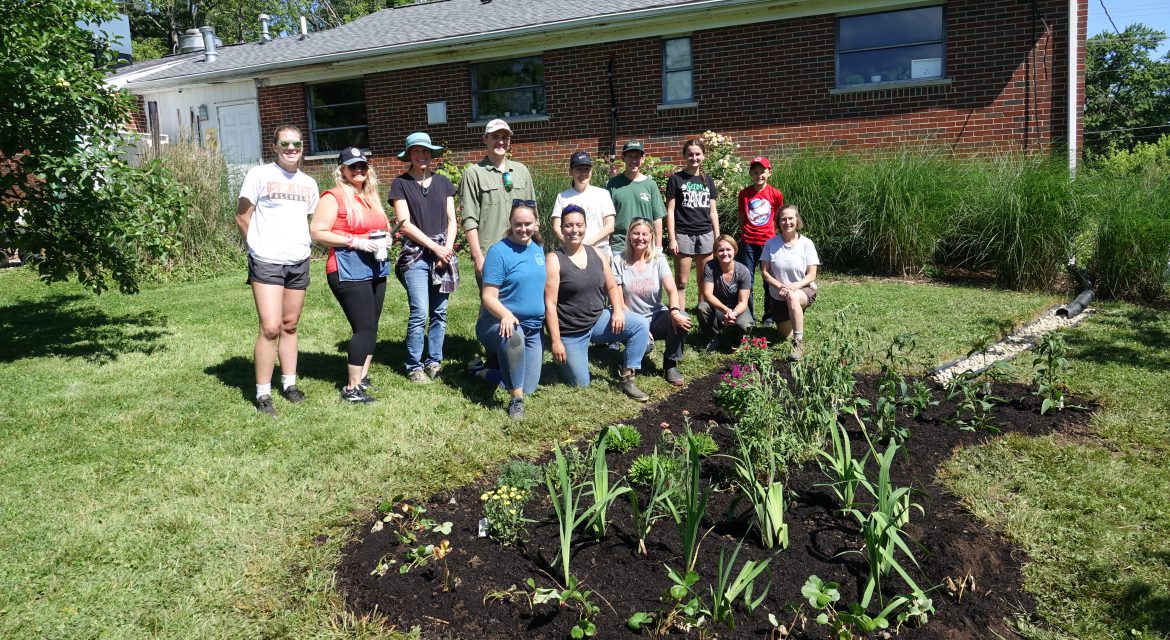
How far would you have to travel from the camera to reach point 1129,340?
6230 millimetres

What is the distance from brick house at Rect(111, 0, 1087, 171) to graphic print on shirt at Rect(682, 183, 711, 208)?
251 inches

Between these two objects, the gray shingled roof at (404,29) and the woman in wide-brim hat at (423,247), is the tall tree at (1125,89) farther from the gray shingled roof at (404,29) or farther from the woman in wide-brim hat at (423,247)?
the woman in wide-brim hat at (423,247)

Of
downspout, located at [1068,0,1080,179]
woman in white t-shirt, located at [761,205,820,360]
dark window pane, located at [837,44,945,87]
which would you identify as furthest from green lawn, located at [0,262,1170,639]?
dark window pane, located at [837,44,945,87]

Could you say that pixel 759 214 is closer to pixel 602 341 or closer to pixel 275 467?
pixel 602 341

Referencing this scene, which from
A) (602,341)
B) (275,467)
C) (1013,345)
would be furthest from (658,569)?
(1013,345)

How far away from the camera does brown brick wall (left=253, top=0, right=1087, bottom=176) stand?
36.5ft

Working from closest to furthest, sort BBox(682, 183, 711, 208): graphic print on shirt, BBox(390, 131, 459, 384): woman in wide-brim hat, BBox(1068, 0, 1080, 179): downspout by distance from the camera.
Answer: BBox(390, 131, 459, 384): woman in wide-brim hat
BBox(682, 183, 711, 208): graphic print on shirt
BBox(1068, 0, 1080, 179): downspout

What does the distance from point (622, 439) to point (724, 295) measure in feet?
8.38

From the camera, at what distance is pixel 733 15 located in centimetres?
1270

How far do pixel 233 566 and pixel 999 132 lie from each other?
11.5 meters

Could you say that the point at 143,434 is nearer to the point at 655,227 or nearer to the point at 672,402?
the point at 672,402

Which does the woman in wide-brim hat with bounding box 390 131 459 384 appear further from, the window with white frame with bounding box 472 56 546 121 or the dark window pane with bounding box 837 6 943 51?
the window with white frame with bounding box 472 56 546 121

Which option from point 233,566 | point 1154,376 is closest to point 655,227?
point 1154,376

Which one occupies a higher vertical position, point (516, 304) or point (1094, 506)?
point (516, 304)
